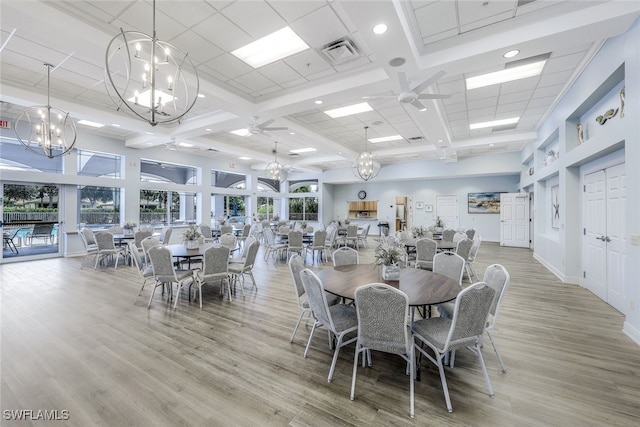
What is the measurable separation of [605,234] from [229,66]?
21.9 feet

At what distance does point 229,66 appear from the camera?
164 inches

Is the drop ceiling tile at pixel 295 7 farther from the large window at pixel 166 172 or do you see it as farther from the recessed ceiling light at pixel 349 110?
the large window at pixel 166 172

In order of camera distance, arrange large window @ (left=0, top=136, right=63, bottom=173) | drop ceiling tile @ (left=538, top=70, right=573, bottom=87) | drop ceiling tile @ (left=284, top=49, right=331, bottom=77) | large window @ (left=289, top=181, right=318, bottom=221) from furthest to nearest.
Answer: large window @ (left=289, top=181, right=318, bottom=221)
large window @ (left=0, top=136, right=63, bottom=173)
drop ceiling tile @ (left=538, top=70, right=573, bottom=87)
drop ceiling tile @ (left=284, top=49, right=331, bottom=77)

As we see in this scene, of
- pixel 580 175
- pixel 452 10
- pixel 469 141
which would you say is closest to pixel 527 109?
pixel 580 175

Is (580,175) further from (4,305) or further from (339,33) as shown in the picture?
(4,305)

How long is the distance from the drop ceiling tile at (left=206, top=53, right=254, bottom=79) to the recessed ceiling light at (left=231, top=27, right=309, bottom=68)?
122 mm

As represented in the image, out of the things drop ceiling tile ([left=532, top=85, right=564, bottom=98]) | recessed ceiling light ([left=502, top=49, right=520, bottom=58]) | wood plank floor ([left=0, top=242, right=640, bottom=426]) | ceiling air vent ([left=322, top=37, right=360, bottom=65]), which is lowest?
wood plank floor ([left=0, top=242, right=640, bottom=426])

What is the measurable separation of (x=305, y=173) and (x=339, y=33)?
1177cm

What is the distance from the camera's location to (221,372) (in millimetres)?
2430

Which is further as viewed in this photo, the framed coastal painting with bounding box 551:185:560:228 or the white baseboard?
the framed coastal painting with bounding box 551:185:560:228

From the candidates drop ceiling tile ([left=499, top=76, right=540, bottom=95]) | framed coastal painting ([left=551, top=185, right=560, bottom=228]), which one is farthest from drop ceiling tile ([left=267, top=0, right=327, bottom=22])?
framed coastal painting ([left=551, top=185, right=560, bottom=228])

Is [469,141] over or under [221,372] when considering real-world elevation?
over

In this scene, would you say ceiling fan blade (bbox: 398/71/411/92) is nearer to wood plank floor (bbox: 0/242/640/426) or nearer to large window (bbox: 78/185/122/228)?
wood plank floor (bbox: 0/242/640/426)

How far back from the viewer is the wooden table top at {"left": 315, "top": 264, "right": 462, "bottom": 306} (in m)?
2.32
